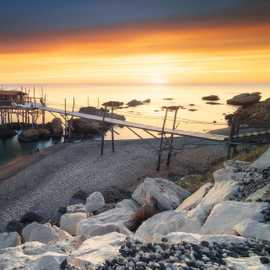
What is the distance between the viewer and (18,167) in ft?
91.8

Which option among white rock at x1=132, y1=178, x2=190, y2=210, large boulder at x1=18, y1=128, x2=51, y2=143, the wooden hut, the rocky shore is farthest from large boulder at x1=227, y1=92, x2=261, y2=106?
the rocky shore

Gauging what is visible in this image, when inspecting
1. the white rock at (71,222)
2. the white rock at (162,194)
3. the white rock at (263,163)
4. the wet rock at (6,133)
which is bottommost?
the wet rock at (6,133)

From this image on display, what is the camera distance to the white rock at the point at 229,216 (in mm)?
7199

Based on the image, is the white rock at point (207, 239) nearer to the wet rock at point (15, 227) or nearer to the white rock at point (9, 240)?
the white rock at point (9, 240)

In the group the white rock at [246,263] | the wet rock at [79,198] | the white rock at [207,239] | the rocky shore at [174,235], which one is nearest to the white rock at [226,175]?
the rocky shore at [174,235]

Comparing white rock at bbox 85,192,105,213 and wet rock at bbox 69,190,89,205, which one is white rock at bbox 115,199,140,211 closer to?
white rock at bbox 85,192,105,213

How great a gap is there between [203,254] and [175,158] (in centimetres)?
1928

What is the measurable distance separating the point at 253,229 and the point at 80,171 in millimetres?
18023

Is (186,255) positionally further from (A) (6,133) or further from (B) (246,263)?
(A) (6,133)

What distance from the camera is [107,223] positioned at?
10539 mm

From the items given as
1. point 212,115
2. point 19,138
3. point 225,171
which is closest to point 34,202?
point 225,171

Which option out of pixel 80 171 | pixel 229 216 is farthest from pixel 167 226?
pixel 80 171

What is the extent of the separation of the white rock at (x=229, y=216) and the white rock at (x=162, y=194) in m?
3.34

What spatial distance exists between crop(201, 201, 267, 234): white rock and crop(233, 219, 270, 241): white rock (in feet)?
0.86
